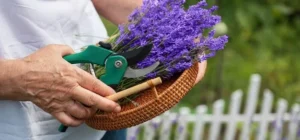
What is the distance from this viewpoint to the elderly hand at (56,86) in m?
1.20

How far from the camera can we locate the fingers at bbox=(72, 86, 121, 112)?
120 cm

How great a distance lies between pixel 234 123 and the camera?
323cm

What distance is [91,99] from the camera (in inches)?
47.1

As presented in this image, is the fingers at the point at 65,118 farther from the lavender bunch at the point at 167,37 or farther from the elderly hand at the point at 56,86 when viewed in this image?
the lavender bunch at the point at 167,37

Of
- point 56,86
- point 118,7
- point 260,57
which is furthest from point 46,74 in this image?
point 260,57

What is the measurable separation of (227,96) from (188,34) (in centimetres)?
252

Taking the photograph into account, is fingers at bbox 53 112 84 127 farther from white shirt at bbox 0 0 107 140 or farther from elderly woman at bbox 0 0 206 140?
white shirt at bbox 0 0 107 140

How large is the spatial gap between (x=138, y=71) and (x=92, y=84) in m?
0.10

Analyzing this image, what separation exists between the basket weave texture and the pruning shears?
53 mm

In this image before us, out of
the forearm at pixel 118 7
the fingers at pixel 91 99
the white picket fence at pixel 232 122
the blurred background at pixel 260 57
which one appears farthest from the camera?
the blurred background at pixel 260 57

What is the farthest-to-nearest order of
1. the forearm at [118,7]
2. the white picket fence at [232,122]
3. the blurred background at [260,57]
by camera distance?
the blurred background at [260,57], the white picket fence at [232,122], the forearm at [118,7]

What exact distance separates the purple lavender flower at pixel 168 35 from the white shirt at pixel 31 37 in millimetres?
152

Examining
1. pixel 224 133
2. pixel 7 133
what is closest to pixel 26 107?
pixel 7 133

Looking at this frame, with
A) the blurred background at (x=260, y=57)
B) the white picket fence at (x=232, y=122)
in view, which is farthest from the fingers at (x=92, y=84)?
the blurred background at (x=260, y=57)
